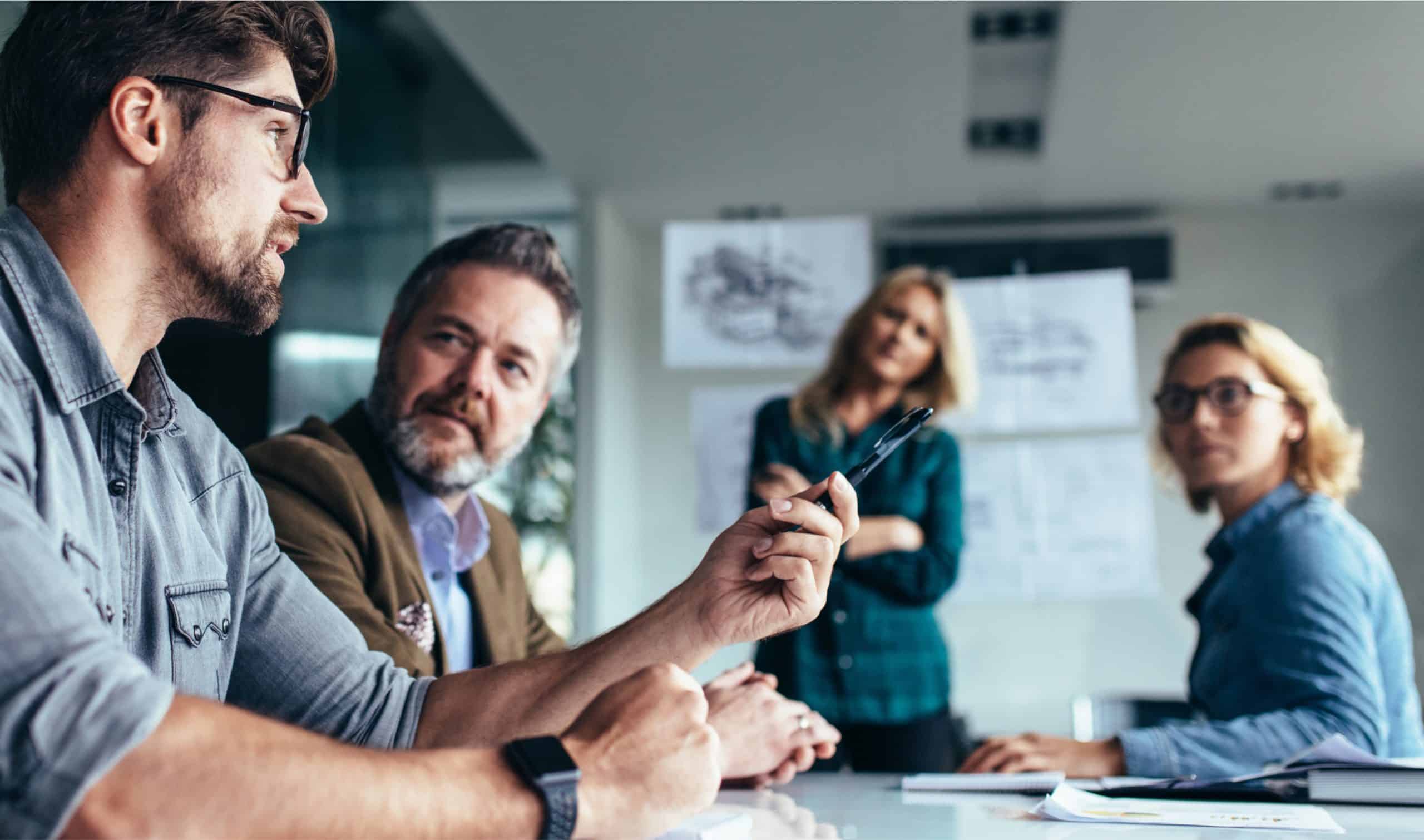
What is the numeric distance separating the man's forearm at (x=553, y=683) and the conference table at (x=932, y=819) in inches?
6.6

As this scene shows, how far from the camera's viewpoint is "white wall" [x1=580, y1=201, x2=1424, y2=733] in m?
3.96

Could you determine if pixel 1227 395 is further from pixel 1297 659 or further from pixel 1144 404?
pixel 1144 404

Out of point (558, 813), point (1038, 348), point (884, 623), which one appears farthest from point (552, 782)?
point (1038, 348)

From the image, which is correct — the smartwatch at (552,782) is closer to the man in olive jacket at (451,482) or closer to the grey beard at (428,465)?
the man in olive jacket at (451,482)

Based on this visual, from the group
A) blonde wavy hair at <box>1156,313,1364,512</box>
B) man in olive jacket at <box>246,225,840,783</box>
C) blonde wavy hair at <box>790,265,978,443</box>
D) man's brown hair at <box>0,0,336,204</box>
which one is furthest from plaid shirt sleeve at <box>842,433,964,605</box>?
man's brown hair at <box>0,0,336,204</box>

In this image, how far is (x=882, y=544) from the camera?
2.45 meters

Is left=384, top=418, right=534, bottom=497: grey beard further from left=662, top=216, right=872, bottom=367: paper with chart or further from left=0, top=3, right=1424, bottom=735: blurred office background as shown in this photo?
left=662, top=216, right=872, bottom=367: paper with chart

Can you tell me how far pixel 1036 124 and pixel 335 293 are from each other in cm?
218

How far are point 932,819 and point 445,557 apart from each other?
799 millimetres

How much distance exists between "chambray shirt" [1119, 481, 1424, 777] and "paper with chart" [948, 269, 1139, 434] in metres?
1.92

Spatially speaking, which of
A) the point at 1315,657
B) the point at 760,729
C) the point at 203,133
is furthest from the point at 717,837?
the point at 1315,657

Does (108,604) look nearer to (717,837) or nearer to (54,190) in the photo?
(54,190)

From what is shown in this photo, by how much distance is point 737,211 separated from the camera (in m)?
4.17

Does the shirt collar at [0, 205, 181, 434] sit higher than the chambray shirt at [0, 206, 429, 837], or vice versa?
the shirt collar at [0, 205, 181, 434]
